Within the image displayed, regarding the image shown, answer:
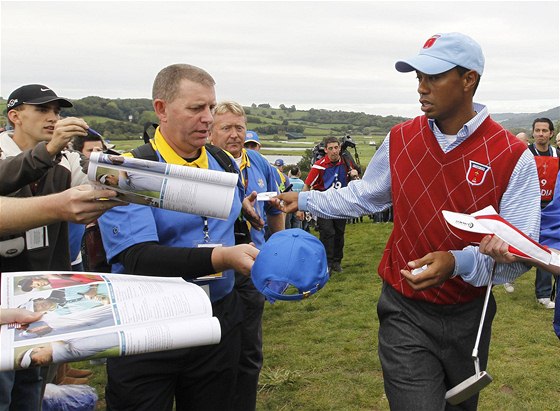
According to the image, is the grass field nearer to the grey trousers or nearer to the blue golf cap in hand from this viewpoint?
the grey trousers

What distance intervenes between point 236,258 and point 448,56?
1.49m

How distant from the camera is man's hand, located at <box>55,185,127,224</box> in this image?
2.07 meters

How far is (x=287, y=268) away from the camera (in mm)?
2312

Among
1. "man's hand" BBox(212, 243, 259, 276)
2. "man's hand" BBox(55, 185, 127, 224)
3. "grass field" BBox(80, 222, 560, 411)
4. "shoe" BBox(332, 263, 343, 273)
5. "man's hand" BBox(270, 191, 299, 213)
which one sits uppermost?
"man's hand" BBox(55, 185, 127, 224)

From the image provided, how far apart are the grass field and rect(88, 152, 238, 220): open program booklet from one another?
351cm

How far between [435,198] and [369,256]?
926 cm

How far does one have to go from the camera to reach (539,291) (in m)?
8.08

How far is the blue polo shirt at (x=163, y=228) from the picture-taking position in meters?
2.56

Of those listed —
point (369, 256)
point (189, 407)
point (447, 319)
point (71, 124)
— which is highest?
point (71, 124)

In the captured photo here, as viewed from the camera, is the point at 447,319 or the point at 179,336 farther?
the point at 447,319

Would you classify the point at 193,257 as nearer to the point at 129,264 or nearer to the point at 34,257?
the point at 129,264

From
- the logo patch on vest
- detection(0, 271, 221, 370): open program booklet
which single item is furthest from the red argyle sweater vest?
detection(0, 271, 221, 370): open program booklet

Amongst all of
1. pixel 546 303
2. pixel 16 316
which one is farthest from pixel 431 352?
pixel 546 303

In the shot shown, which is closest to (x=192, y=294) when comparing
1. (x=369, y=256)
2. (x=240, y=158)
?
(x=240, y=158)
